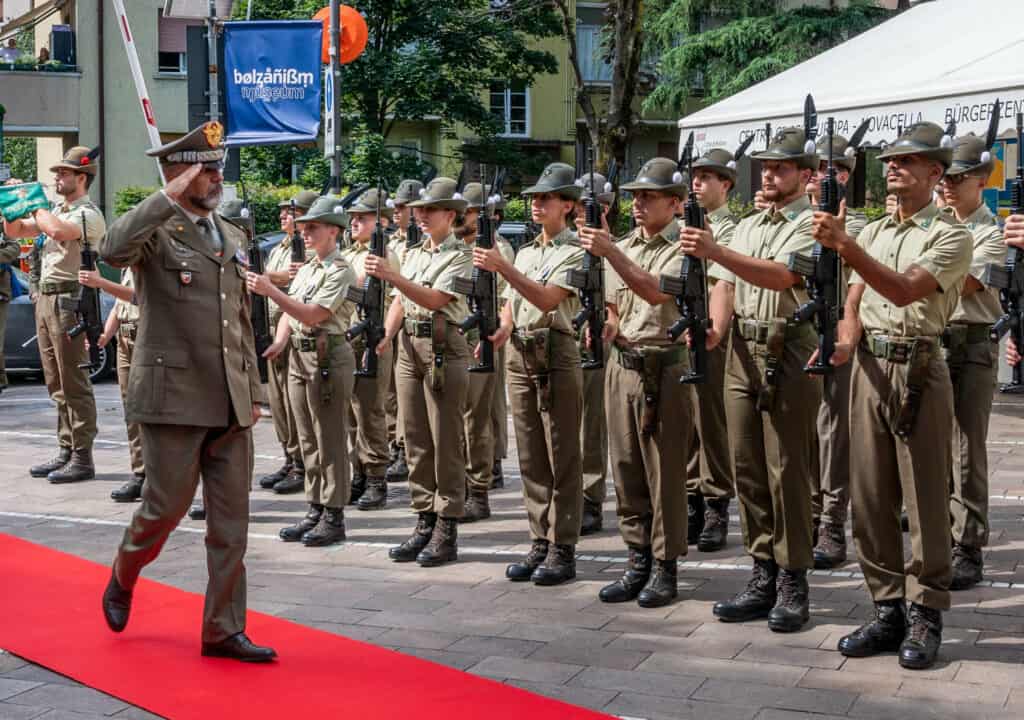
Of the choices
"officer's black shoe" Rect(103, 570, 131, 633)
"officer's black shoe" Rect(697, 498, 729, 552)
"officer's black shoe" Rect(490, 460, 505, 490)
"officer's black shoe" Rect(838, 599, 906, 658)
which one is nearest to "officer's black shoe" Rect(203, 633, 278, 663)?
"officer's black shoe" Rect(103, 570, 131, 633)

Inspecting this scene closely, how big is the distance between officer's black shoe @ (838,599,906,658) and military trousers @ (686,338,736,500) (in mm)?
2448

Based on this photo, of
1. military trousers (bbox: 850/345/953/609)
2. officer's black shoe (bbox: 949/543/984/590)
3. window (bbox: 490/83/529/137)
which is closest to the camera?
military trousers (bbox: 850/345/953/609)

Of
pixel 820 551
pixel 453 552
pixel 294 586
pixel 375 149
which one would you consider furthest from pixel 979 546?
pixel 375 149

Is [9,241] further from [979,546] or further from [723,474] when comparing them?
[979,546]

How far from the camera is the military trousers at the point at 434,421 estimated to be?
26.8 feet

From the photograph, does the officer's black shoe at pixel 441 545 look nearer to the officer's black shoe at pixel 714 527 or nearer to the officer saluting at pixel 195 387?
the officer's black shoe at pixel 714 527

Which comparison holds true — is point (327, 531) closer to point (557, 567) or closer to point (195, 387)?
point (557, 567)

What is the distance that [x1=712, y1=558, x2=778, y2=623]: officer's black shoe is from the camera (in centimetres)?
676

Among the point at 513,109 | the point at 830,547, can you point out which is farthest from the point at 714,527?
the point at 513,109

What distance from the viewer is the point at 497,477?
35.6 ft

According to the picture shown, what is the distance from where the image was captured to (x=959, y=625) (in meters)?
6.62

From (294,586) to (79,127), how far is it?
27044 mm

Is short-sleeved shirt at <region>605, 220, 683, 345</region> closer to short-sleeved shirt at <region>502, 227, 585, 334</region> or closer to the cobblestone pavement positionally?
short-sleeved shirt at <region>502, 227, 585, 334</region>

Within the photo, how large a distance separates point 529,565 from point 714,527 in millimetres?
1399
